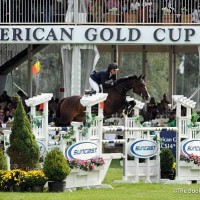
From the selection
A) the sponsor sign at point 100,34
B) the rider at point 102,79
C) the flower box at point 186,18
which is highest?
the flower box at point 186,18

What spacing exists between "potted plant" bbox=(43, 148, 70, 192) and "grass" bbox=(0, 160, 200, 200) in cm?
24

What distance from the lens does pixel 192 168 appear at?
74.5 feet

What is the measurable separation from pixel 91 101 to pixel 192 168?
3009 millimetres

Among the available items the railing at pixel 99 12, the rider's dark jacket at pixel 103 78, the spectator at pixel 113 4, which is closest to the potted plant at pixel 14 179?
the rider's dark jacket at pixel 103 78

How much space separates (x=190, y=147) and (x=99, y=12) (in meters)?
14.0

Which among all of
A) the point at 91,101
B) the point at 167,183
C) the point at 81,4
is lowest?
the point at 167,183

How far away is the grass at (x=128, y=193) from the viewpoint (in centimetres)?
1859

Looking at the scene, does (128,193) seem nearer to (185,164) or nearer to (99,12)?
(185,164)

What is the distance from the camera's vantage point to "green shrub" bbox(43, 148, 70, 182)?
19531 mm

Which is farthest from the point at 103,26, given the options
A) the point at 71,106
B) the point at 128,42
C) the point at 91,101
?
the point at 91,101

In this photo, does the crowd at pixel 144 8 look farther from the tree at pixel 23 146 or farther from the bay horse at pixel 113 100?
the tree at pixel 23 146

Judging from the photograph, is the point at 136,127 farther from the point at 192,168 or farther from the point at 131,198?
the point at 131,198

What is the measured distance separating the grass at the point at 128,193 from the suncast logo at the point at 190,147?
32.4 inches

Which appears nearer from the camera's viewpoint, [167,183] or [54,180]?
[54,180]
